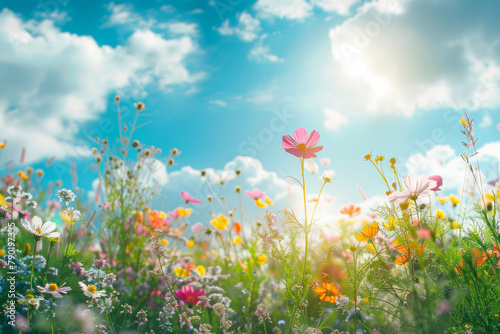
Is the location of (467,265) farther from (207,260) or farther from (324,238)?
(207,260)

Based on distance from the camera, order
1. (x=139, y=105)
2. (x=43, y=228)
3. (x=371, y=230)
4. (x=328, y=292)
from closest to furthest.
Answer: (x=371, y=230) → (x=43, y=228) → (x=328, y=292) → (x=139, y=105)

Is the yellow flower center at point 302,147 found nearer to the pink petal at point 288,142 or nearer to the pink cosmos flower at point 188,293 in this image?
the pink petal at point 288,142

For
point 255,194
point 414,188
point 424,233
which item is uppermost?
point 255,194

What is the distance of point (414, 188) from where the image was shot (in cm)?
120

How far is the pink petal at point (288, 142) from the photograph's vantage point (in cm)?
121

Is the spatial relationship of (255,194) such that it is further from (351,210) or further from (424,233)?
(424,233)

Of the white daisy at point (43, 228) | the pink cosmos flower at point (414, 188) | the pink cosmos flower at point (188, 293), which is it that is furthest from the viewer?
the pink cosmos flower at point (188, 293)

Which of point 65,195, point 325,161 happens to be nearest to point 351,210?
Answer: point 325,161

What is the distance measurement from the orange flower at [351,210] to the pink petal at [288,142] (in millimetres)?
1563

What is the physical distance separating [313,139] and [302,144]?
0.14 feet

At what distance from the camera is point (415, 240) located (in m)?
1.27

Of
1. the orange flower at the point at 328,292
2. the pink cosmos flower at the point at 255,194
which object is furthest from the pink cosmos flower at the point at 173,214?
the orange flower at the point at 328,292

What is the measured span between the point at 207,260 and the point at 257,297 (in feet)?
6.02

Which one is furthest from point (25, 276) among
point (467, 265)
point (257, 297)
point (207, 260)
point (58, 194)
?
point (207, 260)
